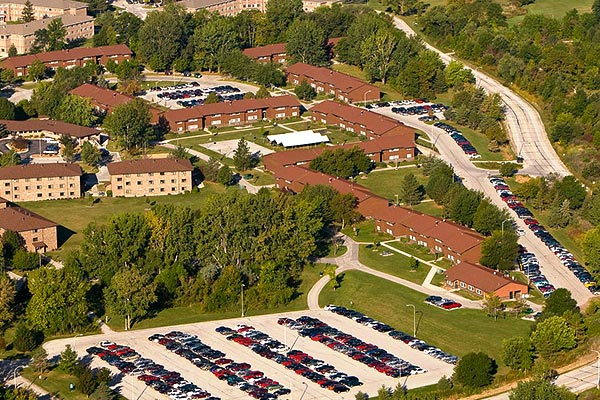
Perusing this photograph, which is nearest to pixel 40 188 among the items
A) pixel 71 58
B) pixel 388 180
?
pixel 388 180

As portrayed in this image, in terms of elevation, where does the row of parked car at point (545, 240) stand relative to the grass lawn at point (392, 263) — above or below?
above

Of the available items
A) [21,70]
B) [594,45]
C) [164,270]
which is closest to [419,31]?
[594,45]

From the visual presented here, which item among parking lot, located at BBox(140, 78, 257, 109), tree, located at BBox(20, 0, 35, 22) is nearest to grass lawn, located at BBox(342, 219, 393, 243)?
parking lot, located at BBox(140, 78, 257, 109)

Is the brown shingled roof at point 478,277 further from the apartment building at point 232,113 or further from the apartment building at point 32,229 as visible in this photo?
the apartment building at point 232,113

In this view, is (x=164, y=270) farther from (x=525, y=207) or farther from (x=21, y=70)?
(x=21, y=70)

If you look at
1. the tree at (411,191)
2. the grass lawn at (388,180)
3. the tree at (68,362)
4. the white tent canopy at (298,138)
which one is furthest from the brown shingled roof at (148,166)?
the tree at (68,362)
